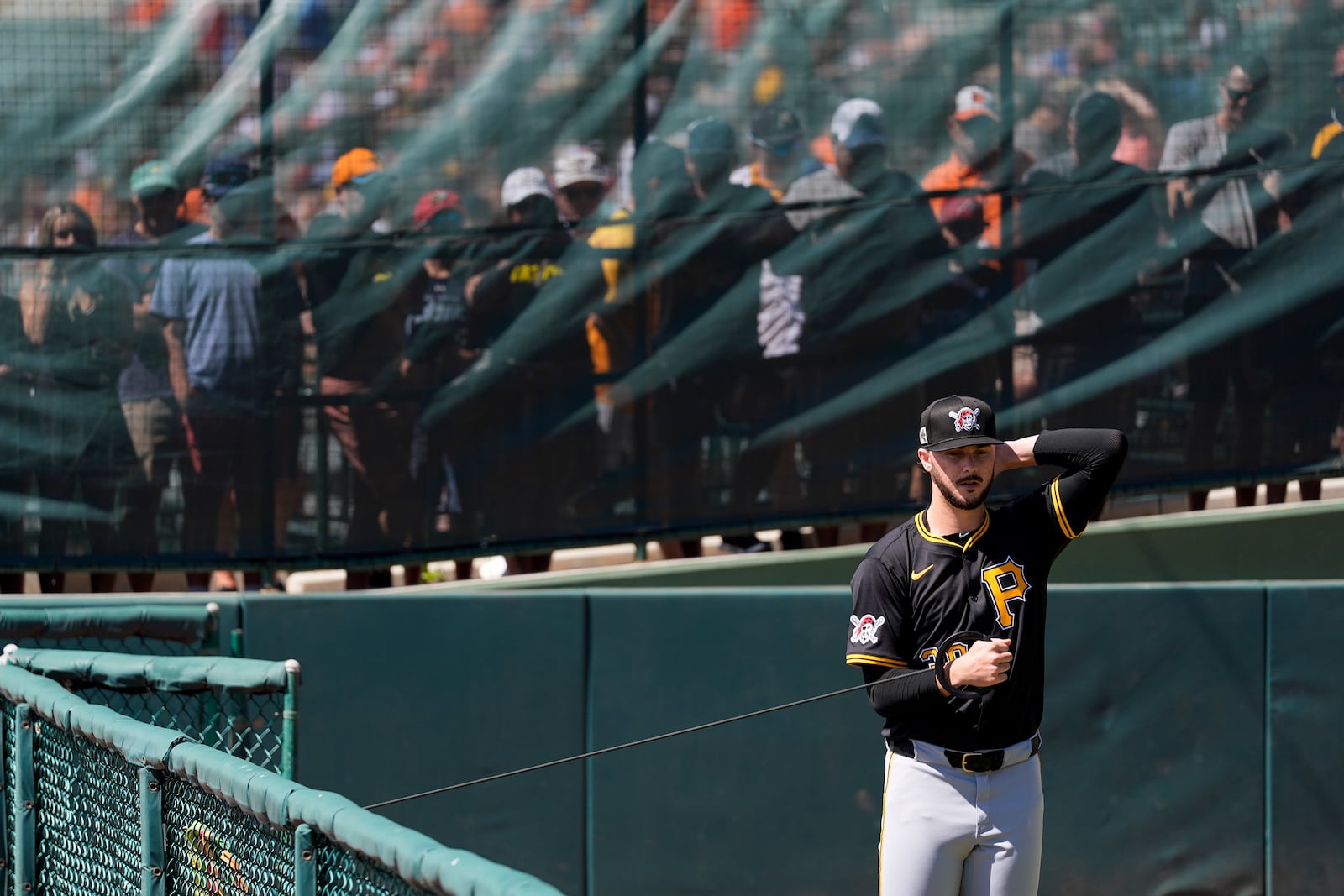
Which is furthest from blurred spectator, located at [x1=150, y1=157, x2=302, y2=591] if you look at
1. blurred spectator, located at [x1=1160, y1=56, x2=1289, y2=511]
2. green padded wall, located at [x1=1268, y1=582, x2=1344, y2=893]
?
green padded wall, located at [x1=1268, y1=582, x2=1344, y2=893]

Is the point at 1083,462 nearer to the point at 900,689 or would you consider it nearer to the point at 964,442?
the point at 964,442

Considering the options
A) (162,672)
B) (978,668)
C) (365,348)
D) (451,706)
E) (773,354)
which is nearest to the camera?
(978,668)

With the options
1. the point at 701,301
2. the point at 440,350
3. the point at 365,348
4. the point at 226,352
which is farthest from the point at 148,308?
the point at 701,301

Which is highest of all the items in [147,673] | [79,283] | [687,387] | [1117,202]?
[1117,202]

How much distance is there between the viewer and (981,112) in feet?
20.4

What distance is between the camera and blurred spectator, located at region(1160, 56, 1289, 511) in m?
6.30

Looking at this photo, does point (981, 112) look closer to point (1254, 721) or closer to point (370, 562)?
point (1254, 721)

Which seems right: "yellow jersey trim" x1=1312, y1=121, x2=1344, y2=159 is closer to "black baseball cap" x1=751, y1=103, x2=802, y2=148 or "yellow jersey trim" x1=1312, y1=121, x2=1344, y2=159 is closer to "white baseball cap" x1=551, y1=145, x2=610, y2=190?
"black baseball cap" x1=751, y1=103, x2=802, y2=148

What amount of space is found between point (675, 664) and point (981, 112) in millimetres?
2616

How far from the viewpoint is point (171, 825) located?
283 centimetres

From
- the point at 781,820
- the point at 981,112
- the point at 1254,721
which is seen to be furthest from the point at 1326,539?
the point at 781,820

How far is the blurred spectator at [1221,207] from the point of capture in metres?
6.30

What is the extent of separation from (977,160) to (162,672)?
3.89 meters

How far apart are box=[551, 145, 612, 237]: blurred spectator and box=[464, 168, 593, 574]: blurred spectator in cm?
4
